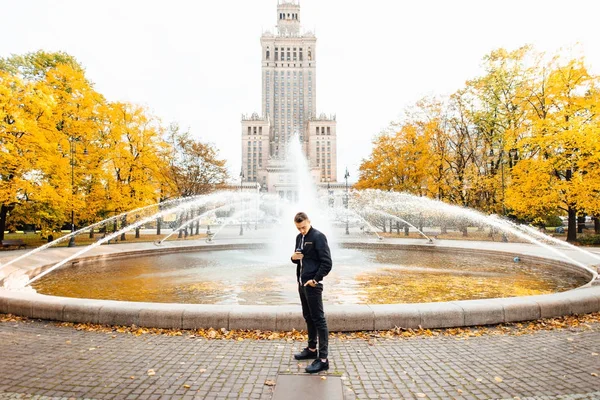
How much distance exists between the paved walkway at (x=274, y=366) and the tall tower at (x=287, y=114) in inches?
5402

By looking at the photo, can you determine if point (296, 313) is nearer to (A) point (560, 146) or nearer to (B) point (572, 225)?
(A) point (560, 146)

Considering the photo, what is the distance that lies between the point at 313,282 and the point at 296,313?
6.08ft

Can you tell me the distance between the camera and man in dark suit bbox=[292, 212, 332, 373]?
5027 mm

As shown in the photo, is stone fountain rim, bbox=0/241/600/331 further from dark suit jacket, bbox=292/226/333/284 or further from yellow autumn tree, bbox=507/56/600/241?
yellow autumn tree, bbox=507/56/600/241

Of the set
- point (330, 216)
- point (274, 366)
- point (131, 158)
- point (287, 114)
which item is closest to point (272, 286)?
point (274, 366)

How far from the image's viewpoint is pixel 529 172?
24312 mm

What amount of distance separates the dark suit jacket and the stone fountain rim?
68.8 inches

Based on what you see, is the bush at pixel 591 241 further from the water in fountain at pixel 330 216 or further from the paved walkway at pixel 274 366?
the paved walkway at pixel 274 366

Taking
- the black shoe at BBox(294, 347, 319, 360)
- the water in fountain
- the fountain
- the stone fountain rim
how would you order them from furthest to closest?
the water in fountain
the fountain
the stone fountain rim
the black shoe at BBox(294, 347, 319, 360)

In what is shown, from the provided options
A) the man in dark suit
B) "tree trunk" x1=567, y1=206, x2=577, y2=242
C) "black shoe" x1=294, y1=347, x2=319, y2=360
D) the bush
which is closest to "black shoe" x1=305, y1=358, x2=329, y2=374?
the man in dark suit

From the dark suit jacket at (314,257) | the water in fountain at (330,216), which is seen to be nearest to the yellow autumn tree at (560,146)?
the water in fountain at (330,216)

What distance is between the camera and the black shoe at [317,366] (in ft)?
16.0

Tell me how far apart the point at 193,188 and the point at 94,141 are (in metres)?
14.2

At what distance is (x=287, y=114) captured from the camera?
149 m
